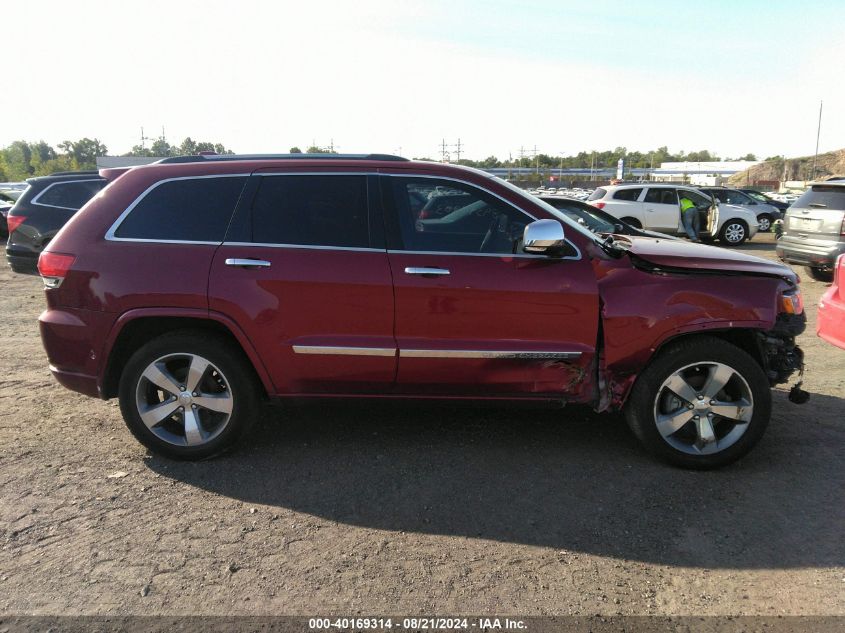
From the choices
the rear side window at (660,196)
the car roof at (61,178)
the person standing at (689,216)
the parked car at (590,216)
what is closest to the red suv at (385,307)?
the parked car at (590,216)

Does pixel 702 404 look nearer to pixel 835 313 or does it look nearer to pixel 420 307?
pixel 420 307

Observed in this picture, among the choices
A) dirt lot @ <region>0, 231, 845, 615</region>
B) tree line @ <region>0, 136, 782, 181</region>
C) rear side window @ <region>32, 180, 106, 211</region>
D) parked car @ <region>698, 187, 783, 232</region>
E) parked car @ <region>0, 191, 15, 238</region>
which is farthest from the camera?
tree line @ <region>0, 136, 782, 181</region>

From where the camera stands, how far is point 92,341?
387cm

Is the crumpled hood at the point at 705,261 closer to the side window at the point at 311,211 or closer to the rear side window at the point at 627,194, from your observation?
the side window at the point at 311,211

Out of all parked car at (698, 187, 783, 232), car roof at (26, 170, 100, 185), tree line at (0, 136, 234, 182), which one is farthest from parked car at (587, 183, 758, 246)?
tree line at (0, 136, 234, 182)

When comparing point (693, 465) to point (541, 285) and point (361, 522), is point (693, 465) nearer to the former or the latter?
point (541, 285)

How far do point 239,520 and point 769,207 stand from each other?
2315cm

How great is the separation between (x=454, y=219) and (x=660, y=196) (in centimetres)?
1481

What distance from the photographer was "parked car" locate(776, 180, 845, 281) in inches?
394

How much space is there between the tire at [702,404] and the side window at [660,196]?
14.3 m

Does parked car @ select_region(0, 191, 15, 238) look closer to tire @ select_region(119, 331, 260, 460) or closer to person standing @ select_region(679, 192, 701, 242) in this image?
tire @ select_region(119, 331, 260, 460)

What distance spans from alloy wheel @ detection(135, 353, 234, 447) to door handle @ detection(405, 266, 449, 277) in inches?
52.5

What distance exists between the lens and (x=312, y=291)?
3748 mm

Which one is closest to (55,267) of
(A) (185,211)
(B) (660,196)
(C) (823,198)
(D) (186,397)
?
(A) (185,211)
